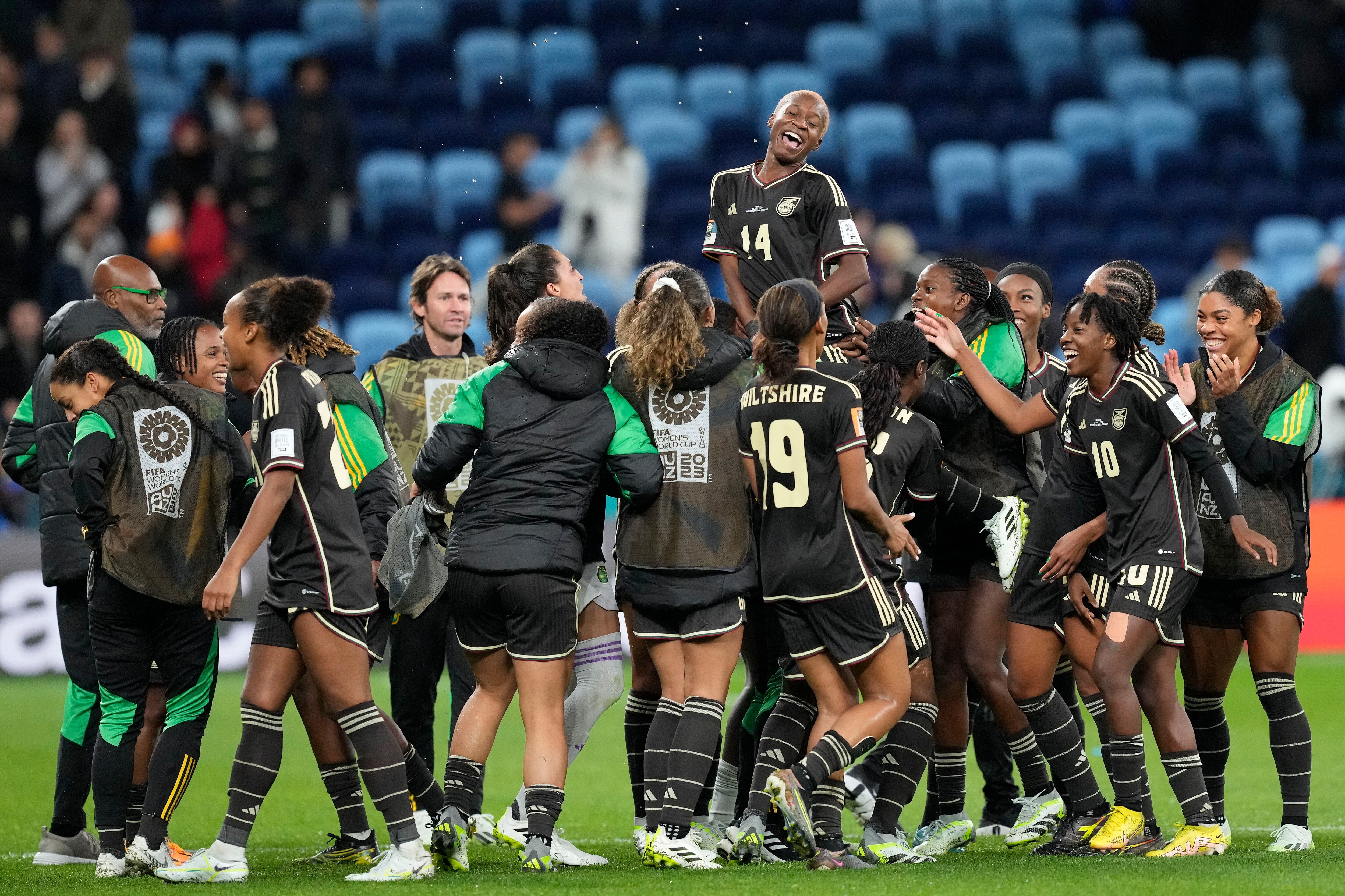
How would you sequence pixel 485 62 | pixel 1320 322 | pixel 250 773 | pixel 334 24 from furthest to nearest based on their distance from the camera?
pixel 334 24
pixel 485 62
pixel 1320 322
pixel 250 773

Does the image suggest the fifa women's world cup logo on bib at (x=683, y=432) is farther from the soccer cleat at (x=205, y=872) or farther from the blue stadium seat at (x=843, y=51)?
the blue stadium seat at (x=843, y=51)

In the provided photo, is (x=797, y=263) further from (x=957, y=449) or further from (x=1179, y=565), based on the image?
(x=1179, y=565)

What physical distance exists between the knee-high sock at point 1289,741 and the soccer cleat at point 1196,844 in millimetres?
399

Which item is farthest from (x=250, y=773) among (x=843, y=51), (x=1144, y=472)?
(x=843, y=51)

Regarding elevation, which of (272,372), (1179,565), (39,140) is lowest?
(1179,565)

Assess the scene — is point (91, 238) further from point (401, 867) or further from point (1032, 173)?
point (401, 867)

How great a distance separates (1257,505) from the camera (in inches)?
249

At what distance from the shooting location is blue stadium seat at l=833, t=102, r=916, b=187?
685 inches

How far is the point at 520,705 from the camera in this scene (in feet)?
19.0

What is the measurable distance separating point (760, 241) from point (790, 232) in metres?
0.13

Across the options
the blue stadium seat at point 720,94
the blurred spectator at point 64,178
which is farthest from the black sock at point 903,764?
the blue stadium seat at point 720,94

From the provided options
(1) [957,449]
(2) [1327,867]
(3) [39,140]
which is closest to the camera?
(2) [1327,867]

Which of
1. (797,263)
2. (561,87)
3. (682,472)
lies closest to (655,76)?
(561,87)

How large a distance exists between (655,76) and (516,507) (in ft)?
41.1
